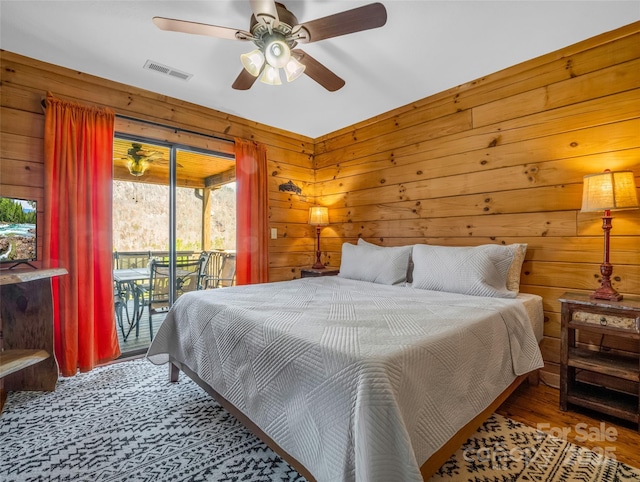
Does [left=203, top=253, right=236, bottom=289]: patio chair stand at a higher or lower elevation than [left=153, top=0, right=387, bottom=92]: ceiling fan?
lower

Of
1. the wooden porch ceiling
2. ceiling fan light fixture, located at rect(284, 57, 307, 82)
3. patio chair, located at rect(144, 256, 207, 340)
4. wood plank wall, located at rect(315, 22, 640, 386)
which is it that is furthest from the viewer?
patio chair, located at rect(144, 256, 207, 340)

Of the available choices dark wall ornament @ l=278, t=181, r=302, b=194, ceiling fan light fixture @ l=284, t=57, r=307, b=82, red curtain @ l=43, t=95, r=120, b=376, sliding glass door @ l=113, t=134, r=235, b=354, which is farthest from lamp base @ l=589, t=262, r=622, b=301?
red curtain @ l=43, t=95, r=120, b=376

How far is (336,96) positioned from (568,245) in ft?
7.60

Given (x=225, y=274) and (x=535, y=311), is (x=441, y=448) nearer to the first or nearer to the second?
(x=535, y=311)

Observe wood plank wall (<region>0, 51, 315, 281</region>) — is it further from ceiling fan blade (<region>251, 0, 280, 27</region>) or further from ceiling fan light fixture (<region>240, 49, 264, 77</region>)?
ceiling fan blade (<region>251, 0, 280, 27</region>)

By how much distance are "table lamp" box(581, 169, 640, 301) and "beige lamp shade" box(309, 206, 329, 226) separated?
2531 millimetres

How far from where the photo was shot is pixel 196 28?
5.83ft

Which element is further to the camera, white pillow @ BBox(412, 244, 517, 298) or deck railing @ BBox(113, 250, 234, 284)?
deck railing @ BBox(113, 250, 234, 284)

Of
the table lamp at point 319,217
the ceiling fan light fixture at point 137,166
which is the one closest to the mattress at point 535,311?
the table lamp at point 319,217

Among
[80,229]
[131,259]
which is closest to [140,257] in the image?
[131,259]

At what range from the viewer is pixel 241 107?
339 centimetres

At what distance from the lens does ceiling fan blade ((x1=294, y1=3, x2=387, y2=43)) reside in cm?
159

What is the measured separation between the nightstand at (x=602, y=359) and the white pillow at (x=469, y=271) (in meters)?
0.37

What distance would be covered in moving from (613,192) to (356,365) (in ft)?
6.35
